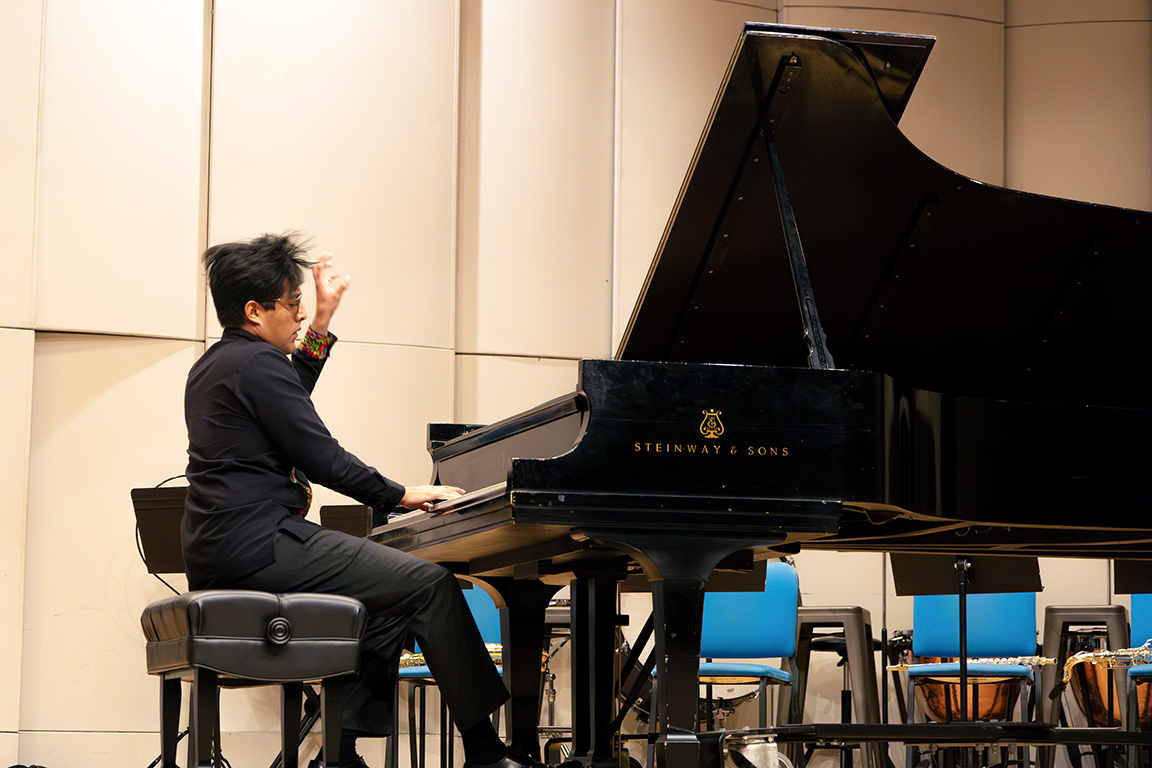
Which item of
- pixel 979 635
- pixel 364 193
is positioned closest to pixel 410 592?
pixel 979 635

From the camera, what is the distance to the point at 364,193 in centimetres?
560

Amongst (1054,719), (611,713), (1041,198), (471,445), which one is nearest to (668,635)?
(611,713)

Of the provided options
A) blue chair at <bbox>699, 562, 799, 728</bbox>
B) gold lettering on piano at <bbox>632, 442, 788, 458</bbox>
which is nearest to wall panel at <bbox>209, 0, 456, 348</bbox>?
blue chair at <bbox>699, 562, 799, 728</bbox>

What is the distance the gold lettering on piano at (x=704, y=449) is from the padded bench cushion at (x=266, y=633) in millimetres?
745

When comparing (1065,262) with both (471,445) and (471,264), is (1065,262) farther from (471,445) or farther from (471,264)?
(471,264)

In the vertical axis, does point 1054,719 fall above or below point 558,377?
below

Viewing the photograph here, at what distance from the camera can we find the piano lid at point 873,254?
2760mm

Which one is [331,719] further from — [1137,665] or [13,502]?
[13,502]

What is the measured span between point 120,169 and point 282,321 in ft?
9.08

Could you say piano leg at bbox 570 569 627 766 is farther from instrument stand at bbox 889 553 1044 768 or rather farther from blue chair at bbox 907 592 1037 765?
blue chair at bbox 907 592 1037 765

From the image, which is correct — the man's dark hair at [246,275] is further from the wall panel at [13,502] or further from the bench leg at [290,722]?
the wall panel at [13,502]

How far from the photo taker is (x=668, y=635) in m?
2.31

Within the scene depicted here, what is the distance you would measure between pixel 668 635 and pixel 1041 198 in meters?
1.55

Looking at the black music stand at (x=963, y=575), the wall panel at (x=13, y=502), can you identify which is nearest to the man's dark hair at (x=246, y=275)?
the black music stand at (x=963, y=575)
